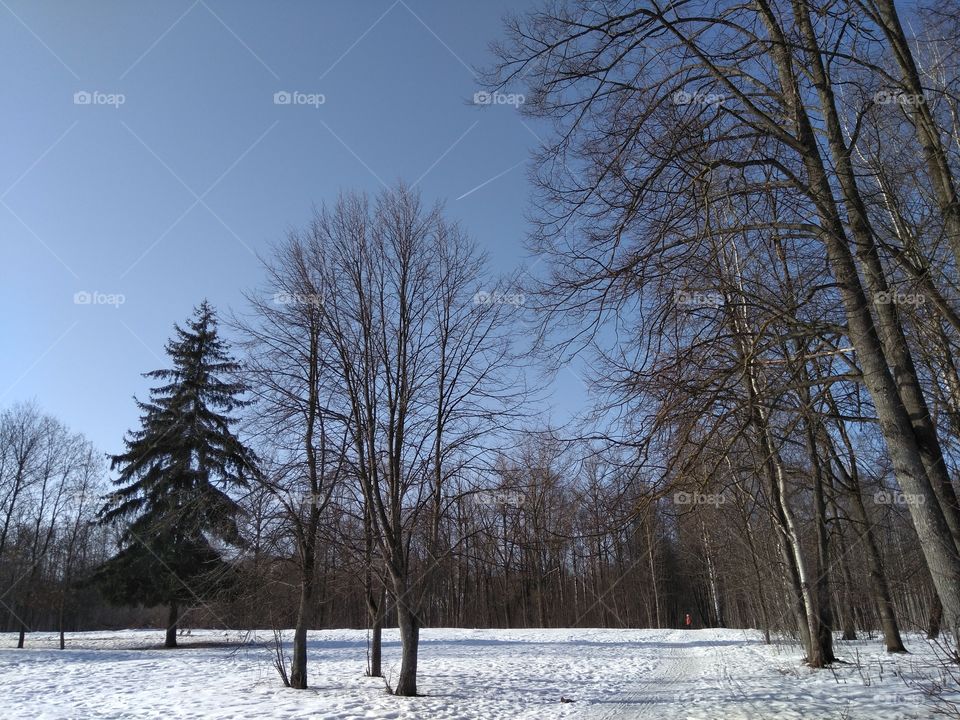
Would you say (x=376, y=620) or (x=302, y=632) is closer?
(x=376, y=620)

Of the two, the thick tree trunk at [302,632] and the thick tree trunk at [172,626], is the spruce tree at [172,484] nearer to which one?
the thick tree trunk at [172,626]

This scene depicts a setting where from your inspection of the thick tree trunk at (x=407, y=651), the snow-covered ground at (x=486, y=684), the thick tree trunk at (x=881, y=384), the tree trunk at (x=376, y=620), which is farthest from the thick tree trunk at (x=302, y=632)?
the thick tree trunk at (x=881, y=384)

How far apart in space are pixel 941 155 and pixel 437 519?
931 cm

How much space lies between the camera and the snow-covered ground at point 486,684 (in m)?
9.88

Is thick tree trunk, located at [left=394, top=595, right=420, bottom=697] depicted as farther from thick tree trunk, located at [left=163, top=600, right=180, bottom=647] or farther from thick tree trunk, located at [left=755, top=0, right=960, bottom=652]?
thick tree trunk, located at [left=163, top=600, right=180, bottom=647]

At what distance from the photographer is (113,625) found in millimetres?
57062

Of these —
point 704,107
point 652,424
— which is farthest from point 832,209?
point 652,424

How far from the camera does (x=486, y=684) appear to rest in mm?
13609

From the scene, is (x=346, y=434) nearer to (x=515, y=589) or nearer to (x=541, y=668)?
(x=541, y=668)

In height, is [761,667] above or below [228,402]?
below

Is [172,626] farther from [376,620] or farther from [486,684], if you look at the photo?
[486,684]

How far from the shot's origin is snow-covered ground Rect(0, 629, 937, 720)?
9.88 meters

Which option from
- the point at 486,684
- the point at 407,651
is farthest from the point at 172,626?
the point at 407,651

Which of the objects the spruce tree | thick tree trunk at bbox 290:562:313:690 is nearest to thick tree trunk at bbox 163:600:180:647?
the spruce tree
